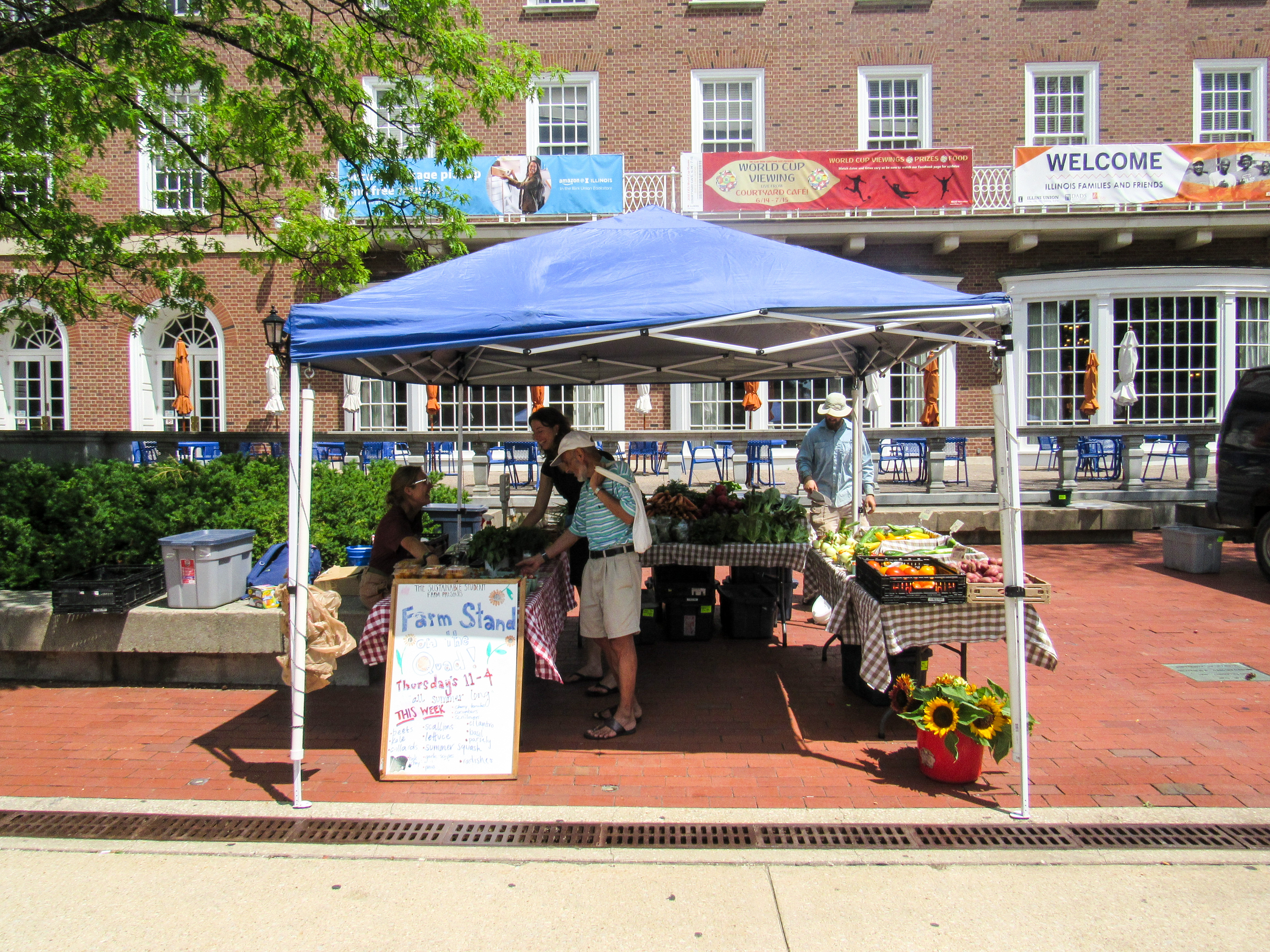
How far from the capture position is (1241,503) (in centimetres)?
885

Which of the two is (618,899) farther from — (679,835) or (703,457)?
(703,457)

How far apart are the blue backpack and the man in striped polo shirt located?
201cm

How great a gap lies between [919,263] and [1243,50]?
27.0 feet

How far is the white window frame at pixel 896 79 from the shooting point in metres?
17.3

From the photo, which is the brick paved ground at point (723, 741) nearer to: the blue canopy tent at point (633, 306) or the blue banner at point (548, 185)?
the blue canopy tent at point (633, 306)

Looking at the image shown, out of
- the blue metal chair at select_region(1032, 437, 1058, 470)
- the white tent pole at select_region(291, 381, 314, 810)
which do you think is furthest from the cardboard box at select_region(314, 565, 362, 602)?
the blue metal chair at select_region(1032, 437, 1058, 470)

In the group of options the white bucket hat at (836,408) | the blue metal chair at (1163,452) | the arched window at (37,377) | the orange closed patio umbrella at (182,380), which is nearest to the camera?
the white bucket hat at (836,408)

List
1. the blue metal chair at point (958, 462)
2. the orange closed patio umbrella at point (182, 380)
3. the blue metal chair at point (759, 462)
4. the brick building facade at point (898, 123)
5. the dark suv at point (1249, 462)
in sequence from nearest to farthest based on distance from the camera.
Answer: the dark suv at point (1249, 462) < the blue metal chair at point (759, 462) < the blue metal chair at point (958, 462) < the orange closed patio umbrella at point (182, 380) < the brick building facade at point (898, 123)

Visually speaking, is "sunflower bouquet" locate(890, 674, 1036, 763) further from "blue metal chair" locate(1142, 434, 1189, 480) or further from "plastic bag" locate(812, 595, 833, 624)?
"blue metal chair" locate(1142, 434, 1189, 480)

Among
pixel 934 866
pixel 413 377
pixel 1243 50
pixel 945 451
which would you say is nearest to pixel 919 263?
pixel 945 451

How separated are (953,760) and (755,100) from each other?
16.3 metres

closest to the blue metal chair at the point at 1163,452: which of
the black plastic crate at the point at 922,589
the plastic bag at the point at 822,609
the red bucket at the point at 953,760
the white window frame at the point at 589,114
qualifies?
the plastic bag at the point at 822,609

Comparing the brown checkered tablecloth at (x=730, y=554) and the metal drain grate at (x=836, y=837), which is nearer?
the metal drain grate at (x=836, y=837)

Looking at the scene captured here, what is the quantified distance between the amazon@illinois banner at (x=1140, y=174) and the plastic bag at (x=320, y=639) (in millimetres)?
15557
